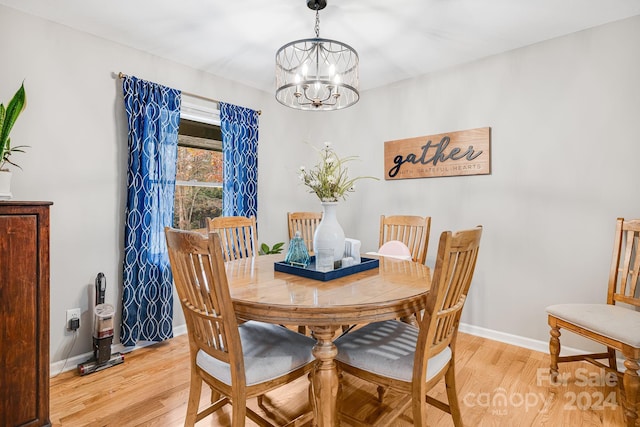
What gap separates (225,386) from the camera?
1316 millimetres

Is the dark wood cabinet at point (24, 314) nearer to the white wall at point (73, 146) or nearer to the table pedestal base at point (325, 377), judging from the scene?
the white wall at point (73, 146)

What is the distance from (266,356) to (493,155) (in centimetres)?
249

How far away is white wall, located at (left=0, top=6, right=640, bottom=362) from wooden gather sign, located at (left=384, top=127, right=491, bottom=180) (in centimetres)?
8

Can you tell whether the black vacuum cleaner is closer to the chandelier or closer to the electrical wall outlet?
the electrical wall outlet

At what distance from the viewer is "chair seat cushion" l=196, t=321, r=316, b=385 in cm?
133

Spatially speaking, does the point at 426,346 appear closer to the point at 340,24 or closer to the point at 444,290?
the point at 444,290

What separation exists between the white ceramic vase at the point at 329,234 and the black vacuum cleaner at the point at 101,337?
5.40 feet

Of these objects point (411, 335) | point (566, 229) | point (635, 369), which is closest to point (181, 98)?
point (411, 335)

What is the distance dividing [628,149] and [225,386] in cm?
290

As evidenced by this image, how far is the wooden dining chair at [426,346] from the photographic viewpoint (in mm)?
1247

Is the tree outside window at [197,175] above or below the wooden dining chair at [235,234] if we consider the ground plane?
above

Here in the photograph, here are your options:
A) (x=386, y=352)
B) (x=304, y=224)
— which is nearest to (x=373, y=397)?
(x=386, y=352)

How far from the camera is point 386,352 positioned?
1.46 m

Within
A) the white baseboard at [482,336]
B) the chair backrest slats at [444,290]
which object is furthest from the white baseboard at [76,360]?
the chair backrest slats at [444,290]
